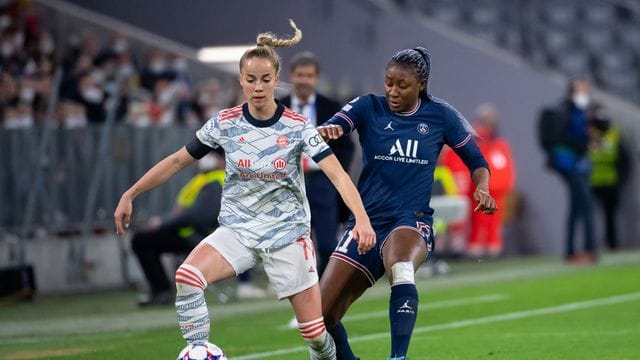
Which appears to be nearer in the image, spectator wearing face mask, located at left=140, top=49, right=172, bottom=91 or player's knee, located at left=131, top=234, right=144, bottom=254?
player's knee, located at left=131, top=234, right=144, bottom=254

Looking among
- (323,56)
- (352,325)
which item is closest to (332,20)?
(323,56)

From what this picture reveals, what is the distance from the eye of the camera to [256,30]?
25.1 m

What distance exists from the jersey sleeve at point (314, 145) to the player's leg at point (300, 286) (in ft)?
1.80

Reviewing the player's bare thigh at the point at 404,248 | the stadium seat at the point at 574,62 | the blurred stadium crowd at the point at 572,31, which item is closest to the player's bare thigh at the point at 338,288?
the player's bare thigh at the point at 404,248

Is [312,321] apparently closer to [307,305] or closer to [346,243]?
[307,305]

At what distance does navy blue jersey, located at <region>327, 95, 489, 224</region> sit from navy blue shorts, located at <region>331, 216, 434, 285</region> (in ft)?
0.15

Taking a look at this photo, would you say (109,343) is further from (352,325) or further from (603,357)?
(603,357)

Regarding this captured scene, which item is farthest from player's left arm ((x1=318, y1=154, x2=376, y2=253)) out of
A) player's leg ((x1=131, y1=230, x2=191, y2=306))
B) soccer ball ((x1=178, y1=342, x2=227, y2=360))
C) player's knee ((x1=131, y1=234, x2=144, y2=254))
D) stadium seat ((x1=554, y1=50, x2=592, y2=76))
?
stadium seat ((x1=554, y1=50, x2=592, y2=76))

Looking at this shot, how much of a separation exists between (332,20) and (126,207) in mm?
16738

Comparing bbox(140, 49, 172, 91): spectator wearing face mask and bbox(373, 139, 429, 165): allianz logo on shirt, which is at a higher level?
bbox(140, 49, 172, 91): spectator wearing face mask

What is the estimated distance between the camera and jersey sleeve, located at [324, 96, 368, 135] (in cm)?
920

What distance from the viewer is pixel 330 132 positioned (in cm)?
902

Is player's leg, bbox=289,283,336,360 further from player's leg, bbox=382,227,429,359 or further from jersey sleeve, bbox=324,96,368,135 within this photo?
jersey sleeve, bbox=324,96,368,135

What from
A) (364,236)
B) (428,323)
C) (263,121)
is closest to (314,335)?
(364,236)
